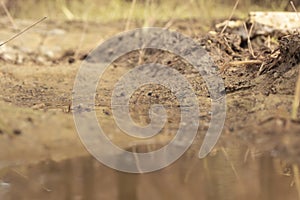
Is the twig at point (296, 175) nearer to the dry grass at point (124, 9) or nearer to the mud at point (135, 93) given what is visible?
the mud at point (135, 93)

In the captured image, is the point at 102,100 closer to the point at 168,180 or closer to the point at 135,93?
the point at 135,93

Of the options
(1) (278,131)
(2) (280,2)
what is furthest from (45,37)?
(1) (278,131)

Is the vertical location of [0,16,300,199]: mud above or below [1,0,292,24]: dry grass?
below

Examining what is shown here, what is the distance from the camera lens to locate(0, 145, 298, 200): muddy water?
221 cm

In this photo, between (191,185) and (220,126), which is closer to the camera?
(191,185)

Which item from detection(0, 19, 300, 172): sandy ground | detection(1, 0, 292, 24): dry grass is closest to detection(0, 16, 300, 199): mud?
detection(0, 19, 300, 172): sandy ground

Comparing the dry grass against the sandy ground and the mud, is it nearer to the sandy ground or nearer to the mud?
the mud

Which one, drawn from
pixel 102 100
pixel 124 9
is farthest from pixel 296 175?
pixel 124 9

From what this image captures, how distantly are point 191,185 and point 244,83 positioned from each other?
1217 millimetres

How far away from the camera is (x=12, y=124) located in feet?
8.87

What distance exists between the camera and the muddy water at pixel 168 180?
87.1 inches

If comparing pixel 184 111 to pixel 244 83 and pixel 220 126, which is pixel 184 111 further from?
pixel 244 83

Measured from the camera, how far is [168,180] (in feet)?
7.64

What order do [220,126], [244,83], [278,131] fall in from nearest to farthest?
[278,131]
[220,126]
[244,83]
